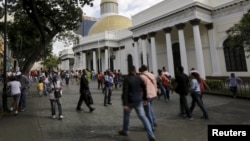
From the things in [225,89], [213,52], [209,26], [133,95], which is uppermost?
[209,26]

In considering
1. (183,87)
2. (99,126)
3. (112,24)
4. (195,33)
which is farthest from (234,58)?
(112,24)

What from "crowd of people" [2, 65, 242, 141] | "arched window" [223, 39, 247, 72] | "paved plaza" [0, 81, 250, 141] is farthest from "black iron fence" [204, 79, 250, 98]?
"arched window" [223, 39, 247, 72]

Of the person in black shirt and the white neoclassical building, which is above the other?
the white neoclassical building

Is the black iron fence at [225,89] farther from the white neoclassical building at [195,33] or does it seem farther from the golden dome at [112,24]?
the golden dome at [112,24]

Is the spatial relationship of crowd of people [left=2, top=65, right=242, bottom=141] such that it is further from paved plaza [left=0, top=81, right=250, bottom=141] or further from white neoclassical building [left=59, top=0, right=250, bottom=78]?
white neoclassical building [left=59, top=0, right=250, bottom=78]

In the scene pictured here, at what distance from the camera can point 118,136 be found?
232 inches

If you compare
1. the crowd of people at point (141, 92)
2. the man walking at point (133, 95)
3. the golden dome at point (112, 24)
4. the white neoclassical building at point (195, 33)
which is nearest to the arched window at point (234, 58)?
the white neoclassical building at point (195, 33)

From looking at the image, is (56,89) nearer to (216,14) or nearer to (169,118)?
(169,118)

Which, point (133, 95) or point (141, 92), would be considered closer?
point (133, 95)

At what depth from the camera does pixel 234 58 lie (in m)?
22.4

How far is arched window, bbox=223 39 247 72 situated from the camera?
2150 cm

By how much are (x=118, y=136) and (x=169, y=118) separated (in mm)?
2947

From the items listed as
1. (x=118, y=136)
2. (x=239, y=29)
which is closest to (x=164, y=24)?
(x=239, y=29)

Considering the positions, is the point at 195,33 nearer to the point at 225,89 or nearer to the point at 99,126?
the point at 225,89
